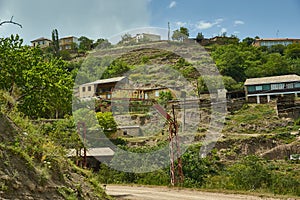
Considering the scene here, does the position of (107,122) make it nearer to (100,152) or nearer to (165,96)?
(100,152)

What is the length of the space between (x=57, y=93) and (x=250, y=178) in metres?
9.18

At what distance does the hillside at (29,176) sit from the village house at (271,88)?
45345 mm

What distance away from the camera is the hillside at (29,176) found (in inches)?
219

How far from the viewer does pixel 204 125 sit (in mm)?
45562

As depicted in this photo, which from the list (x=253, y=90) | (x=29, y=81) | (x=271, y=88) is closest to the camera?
(x=29, y=81)

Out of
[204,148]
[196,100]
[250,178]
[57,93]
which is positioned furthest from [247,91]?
[57,93]

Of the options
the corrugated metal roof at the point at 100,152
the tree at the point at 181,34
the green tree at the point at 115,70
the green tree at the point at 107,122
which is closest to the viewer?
the corrugated metal roof at the point at 100,152

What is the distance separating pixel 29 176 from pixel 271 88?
47.8 metres

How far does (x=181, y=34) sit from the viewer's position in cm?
8562

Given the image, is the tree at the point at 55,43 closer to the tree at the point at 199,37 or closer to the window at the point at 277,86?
the tree at the point at 199,37

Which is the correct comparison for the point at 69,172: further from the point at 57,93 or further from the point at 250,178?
the point at 250,178

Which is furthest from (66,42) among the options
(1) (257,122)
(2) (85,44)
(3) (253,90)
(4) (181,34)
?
(1) (257,122)

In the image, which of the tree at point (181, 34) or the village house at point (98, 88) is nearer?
the village house at point (98, 88)

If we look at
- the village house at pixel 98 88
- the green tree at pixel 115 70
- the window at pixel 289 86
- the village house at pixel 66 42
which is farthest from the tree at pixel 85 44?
the window at pixel 289 86
